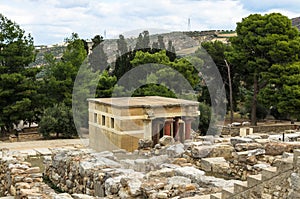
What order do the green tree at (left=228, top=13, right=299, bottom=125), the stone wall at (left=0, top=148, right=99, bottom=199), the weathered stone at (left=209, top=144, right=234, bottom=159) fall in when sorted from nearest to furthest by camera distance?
1. the stone wall at (left=0, top=148, right=99, bottom=199)
2. the weathered stone at (left=209, top=144, right=234, bottom=159)
3. the green tree at (left=228, top=13, right=299, bottom=125)

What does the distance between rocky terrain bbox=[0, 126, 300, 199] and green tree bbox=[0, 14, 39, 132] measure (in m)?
10.9

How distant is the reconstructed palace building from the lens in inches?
613

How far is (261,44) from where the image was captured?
81.0 ft

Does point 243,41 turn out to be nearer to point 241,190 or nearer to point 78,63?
point 78,63

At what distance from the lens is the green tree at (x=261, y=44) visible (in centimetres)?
2423

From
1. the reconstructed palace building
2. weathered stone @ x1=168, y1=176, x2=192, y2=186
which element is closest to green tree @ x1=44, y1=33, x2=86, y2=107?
the reconstructed palace building

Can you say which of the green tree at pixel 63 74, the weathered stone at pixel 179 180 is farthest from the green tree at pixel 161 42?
the weathered stone at pixel 179 180

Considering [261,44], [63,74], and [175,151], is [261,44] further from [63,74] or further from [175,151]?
[175,151]

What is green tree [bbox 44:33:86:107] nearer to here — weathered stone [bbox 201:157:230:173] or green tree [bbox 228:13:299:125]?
green tree [bbox 228:13:299:125]

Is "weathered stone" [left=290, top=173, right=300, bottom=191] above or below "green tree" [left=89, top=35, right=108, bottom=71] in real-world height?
below

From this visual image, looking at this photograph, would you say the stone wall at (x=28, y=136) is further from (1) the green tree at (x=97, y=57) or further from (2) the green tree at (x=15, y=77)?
(1) the green tree at (x=97, y=57)

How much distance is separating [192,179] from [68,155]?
4.94m

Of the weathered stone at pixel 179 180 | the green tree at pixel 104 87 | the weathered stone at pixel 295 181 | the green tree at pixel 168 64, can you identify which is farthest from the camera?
the green tree at pixel 168 64

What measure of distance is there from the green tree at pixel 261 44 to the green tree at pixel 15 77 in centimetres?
1237
